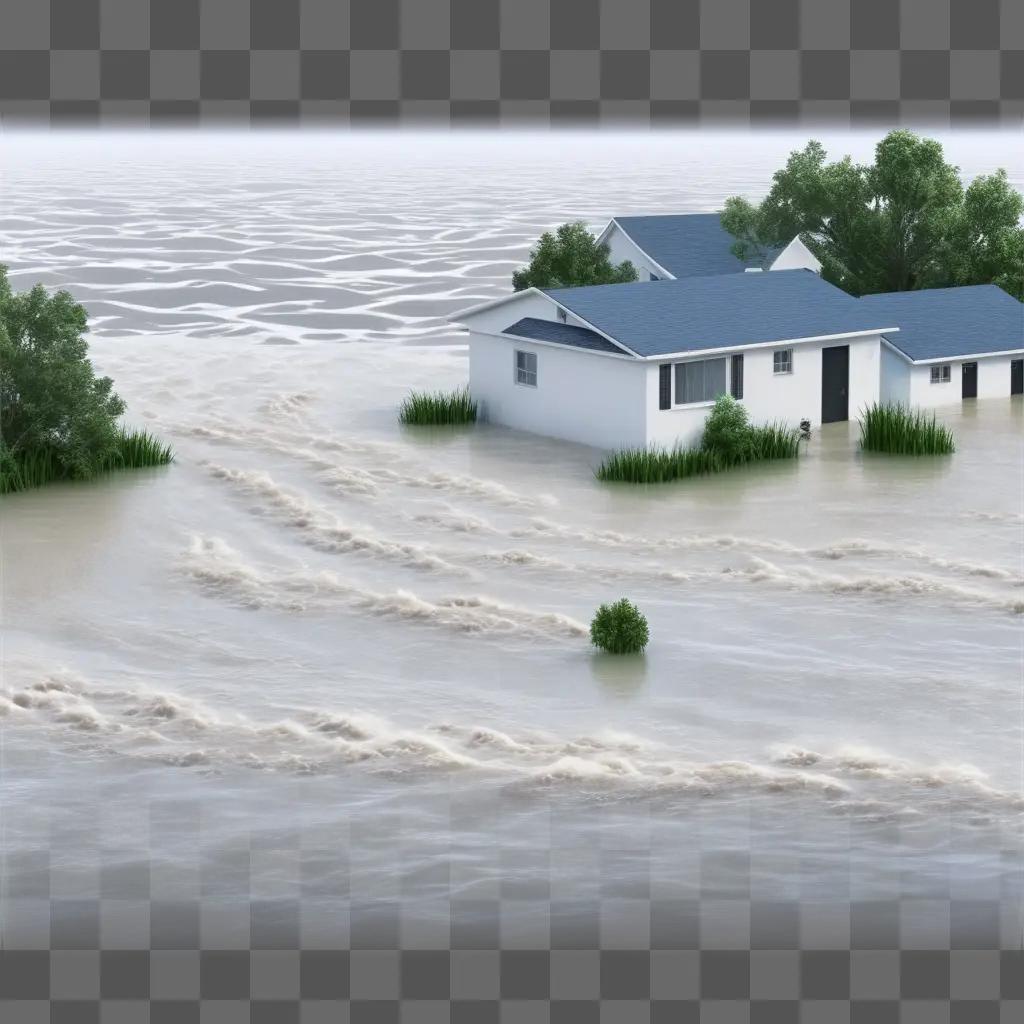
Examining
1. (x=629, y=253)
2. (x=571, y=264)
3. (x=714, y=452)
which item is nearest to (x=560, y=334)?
(x=714, y=452)

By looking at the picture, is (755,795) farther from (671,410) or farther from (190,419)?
(190,419)

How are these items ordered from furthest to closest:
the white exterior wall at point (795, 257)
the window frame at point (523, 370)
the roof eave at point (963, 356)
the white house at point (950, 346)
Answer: the white exterior wall at point (795, 257), the white house at point (950, 346), the roof eave at point (963, 356), the window frame at point (523, 370)

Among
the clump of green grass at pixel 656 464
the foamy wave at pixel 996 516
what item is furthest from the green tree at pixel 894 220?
the foamy wave at pixel 996 516

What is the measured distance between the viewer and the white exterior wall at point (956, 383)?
47531 millimetres

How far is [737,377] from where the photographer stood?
42.5m

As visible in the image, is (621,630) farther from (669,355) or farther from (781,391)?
(781,391)

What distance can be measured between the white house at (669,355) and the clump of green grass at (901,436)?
6.85 ft

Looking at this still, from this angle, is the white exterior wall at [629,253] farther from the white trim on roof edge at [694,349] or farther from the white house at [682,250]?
the white trim on roof edge at [694,349]

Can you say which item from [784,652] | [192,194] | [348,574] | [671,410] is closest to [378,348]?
[671,410]

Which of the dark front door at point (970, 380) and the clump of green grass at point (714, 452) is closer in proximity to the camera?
the clump of green grass at point (714, 452)

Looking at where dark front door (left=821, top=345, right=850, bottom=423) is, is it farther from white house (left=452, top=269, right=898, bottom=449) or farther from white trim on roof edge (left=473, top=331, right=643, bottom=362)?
white trim on roof edge (left=473, top=331, right=643, bottom=362)

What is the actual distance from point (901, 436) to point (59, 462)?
724 inches

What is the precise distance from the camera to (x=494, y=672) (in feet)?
83.3

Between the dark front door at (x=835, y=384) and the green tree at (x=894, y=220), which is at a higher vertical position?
the green tree at (x=894, y=220)
